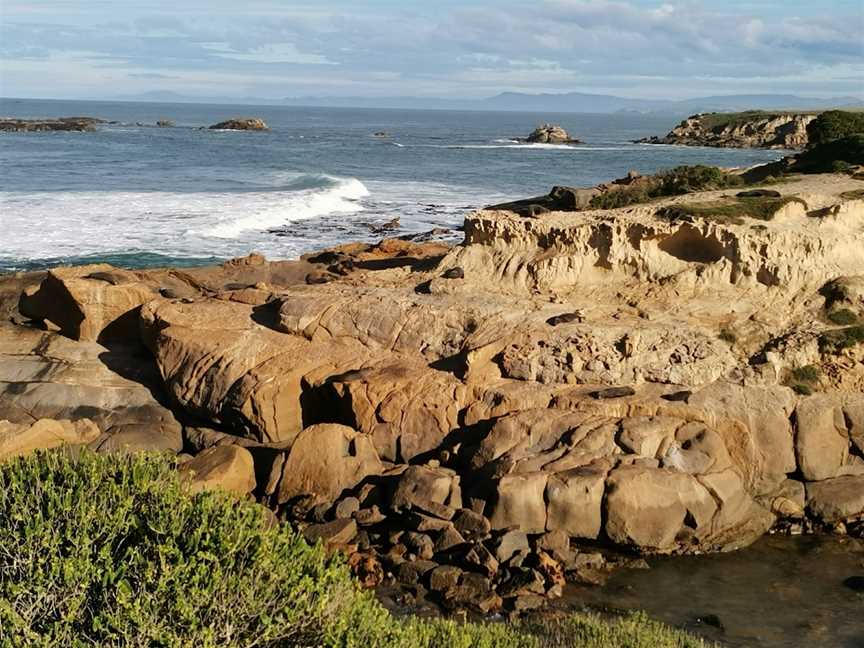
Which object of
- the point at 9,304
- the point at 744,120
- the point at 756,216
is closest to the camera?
the point at 756,216

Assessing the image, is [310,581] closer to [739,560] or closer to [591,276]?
[739,560]

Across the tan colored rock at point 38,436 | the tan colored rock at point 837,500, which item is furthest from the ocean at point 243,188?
the tan colored rock at point 837,500

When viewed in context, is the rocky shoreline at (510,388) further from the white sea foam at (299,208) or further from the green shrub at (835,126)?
the white sea foam at (299,208)

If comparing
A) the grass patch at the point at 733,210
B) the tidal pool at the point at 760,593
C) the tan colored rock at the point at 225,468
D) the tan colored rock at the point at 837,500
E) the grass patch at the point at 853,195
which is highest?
the grass patch at the point at 853,195

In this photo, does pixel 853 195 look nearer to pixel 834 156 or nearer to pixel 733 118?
pixel 834 156

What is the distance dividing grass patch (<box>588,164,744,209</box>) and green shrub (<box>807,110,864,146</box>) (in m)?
12.0

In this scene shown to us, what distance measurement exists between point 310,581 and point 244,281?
19.8 m

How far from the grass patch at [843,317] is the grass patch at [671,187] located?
7.80 meters

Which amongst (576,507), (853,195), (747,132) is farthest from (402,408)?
(747,132)

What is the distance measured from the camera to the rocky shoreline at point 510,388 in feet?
63.0

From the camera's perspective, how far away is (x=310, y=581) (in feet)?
36.6

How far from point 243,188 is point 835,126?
37852mm

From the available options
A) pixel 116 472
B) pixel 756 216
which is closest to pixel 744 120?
pixel 756 216

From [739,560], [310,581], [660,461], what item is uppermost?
[310,581]
